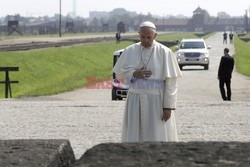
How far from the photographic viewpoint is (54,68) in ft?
126

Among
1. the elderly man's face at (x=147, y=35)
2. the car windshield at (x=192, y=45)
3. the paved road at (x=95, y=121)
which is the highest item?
the elderly man's face at (x=147, y=35)

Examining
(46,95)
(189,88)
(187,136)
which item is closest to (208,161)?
(187,136)

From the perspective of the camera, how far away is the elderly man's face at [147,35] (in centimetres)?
552

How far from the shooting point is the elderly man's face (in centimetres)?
552

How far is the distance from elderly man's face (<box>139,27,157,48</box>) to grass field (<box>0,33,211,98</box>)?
16.0 m

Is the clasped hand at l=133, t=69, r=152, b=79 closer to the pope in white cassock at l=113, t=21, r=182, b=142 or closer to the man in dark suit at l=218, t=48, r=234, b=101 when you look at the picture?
the pope in white cassock at l=113, t=21, r=182, b=142

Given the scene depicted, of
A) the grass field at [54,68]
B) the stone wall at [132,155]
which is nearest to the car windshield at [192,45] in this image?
the grass field at [54,68]

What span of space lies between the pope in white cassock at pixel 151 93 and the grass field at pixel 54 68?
15.9 m

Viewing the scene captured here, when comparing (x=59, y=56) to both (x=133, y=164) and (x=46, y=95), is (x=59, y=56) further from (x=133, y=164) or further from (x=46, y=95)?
(x=133, y=164)

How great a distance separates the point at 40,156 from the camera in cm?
288

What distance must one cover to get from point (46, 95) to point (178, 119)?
917 centimetres

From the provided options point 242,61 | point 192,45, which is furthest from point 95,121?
point 242,61

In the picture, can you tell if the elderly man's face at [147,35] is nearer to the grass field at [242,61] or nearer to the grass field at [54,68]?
the grass field at [54,68]

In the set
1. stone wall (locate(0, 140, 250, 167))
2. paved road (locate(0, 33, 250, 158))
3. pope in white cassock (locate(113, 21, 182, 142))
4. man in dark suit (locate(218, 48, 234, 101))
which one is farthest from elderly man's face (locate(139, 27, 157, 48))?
man in dark suit (locate(218, 48, 234, 101))
